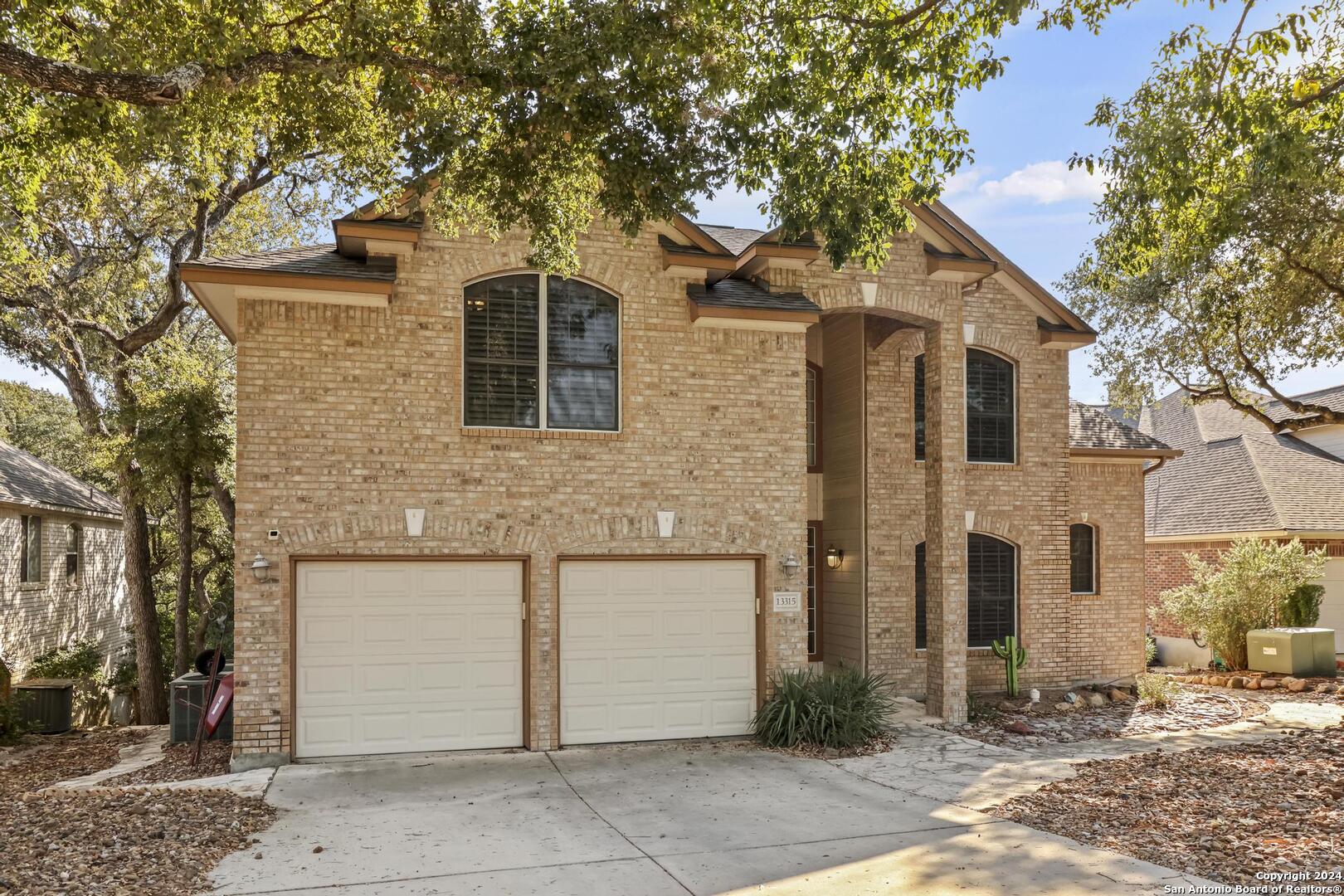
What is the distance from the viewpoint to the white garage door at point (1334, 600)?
20312 mm

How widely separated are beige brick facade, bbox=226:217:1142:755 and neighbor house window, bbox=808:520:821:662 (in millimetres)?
310

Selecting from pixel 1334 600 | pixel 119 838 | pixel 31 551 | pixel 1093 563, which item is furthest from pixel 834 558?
pixel 31 551

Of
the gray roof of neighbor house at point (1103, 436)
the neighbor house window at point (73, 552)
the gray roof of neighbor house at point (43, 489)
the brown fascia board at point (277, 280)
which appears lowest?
the neighbor house window at point (73, 552)

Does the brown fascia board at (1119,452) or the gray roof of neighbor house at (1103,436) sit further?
the gray roof of neighbor house at (1103,436)

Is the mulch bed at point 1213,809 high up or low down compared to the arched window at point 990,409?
down

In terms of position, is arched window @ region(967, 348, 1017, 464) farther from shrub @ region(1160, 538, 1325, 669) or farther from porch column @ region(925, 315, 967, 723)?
shrub @ region(1160, 538, 1325, 669)

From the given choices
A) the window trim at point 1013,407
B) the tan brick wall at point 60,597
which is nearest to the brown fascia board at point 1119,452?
the window trim at point 1013,407

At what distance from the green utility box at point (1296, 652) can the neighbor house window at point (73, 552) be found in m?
23.9

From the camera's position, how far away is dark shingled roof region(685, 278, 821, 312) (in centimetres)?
1173

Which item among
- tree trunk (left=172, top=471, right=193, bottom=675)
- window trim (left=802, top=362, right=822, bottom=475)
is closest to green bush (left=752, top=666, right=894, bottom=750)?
window trim (left=802, top=362, right=822, bottom=475)

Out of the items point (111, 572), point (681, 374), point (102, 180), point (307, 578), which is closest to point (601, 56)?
point (681, 374)

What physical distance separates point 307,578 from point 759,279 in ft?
22.0

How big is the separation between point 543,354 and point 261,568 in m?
3.84

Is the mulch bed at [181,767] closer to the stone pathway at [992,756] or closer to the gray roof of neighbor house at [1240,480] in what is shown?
the stone pathway at [992,756]
